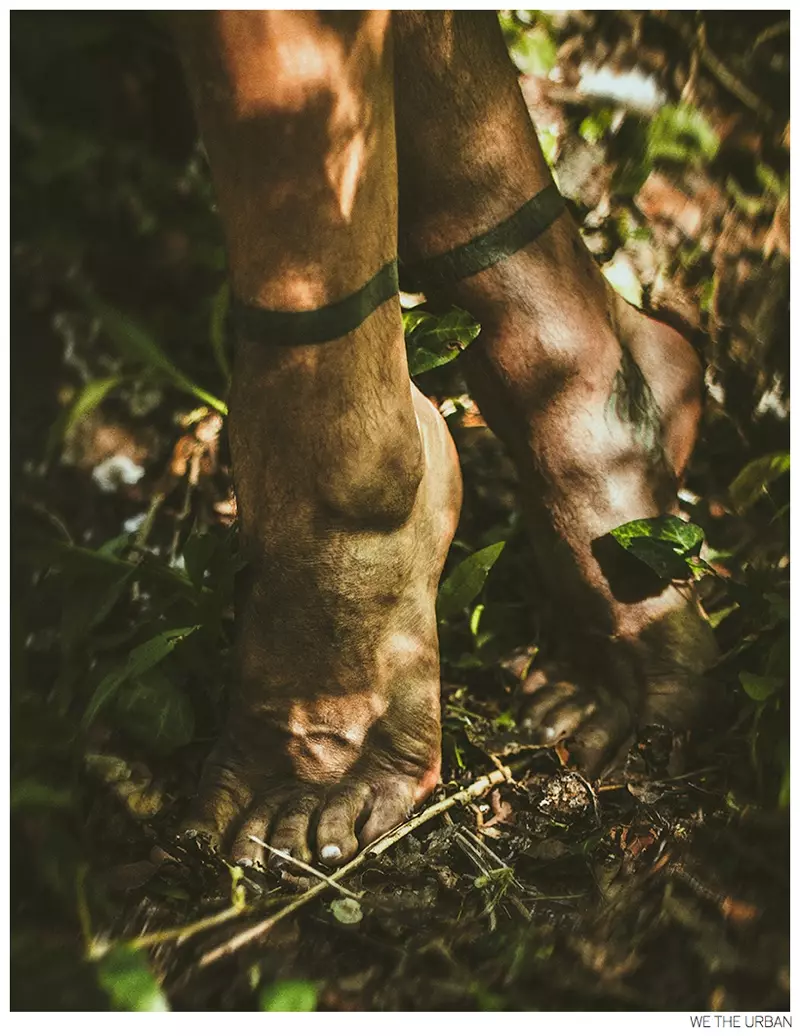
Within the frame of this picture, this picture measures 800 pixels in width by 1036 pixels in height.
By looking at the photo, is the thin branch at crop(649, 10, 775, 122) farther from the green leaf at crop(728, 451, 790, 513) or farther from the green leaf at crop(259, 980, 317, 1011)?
the green leaf at crop(259, 980, 317, 1011)

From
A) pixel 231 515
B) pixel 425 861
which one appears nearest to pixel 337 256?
pixel 231 515

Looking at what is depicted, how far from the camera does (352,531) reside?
126cm

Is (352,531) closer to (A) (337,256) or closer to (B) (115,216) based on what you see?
(A) (337,256)

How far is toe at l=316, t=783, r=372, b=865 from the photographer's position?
48.9 inches

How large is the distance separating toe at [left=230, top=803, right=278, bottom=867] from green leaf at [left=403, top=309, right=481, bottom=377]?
633 millimetres

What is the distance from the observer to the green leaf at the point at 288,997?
1104 millimetres

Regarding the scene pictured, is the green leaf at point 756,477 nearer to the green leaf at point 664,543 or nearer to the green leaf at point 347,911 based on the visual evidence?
the green leaf at point 664,543

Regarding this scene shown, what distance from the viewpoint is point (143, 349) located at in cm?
173

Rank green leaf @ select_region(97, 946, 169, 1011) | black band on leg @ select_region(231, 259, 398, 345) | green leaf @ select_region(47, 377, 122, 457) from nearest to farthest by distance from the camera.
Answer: green leaf @ select_region(97, 946, 169, 1011)
black band on leg @ select_region(231, 259, 398, 345)
green leaf @ select_region(47, 377, 122, 457)

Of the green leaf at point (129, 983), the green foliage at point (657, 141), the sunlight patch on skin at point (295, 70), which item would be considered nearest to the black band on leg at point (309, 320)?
the sunlight patch on skin at point (295, 70)

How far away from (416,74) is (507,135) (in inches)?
6.3

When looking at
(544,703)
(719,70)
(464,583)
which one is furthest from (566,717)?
(719,70)

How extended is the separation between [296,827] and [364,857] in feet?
0.32

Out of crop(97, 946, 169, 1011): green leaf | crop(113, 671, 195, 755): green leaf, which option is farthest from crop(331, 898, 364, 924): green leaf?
crop(113, 671, 195, 755): green leaf
